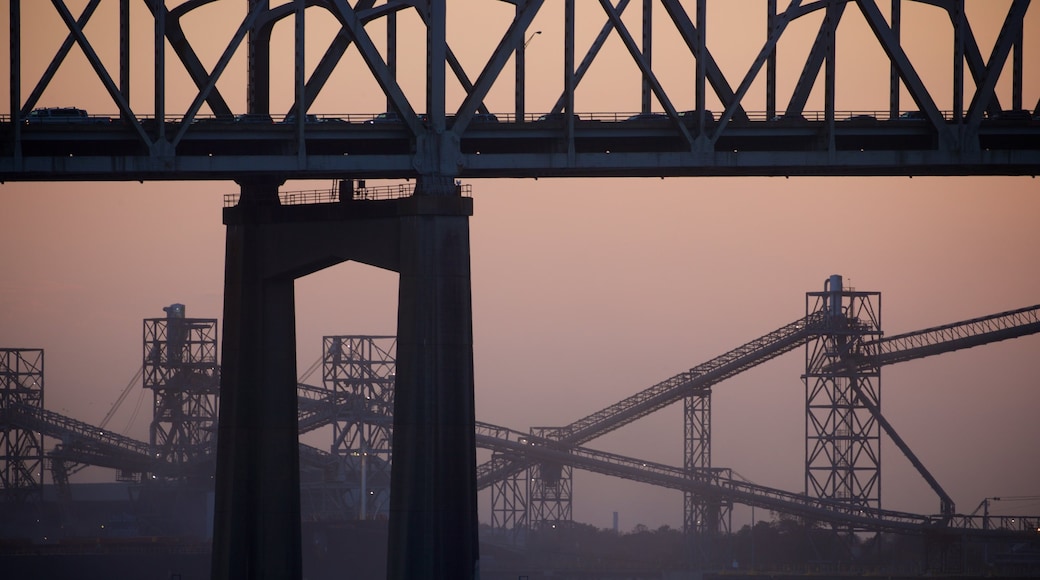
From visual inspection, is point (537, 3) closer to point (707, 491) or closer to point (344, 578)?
point (707, 491)

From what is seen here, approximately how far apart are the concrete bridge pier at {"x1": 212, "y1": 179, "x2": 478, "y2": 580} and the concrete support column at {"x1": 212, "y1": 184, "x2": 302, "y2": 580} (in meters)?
0.04

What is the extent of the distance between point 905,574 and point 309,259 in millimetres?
98091

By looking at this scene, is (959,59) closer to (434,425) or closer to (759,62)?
(759,62)

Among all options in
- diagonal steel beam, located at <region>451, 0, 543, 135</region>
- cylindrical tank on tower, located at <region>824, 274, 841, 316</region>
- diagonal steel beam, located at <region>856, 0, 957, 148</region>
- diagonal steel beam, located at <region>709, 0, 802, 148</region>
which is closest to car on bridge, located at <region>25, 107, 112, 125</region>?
diagonal steel beam, located at <region>451, 0, 543, 135</region>

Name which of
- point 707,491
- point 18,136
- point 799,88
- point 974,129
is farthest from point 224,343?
point 707,491

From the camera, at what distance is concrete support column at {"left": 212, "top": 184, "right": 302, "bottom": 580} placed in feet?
277

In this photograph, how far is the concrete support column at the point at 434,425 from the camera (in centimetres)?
7494

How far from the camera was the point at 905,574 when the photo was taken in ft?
554

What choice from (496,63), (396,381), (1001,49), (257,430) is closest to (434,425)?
(396,381)

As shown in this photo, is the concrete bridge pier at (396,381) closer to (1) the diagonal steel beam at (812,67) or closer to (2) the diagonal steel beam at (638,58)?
(2) the diagonal steel beam at (638,58)

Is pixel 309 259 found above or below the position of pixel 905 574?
above

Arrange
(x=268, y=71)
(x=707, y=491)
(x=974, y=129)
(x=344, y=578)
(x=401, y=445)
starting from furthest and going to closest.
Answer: (x=344, y=578), (x=707, y=491), (x=268, y=71), (x=974, y=129), (x=401, y=445)

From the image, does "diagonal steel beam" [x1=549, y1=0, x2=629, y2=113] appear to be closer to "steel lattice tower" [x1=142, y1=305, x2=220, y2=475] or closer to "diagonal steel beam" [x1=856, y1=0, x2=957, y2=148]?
"diagonal steel beam" [x1=856, y1=0, x2=957, y2=148]

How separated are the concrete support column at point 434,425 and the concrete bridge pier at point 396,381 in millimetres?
38
